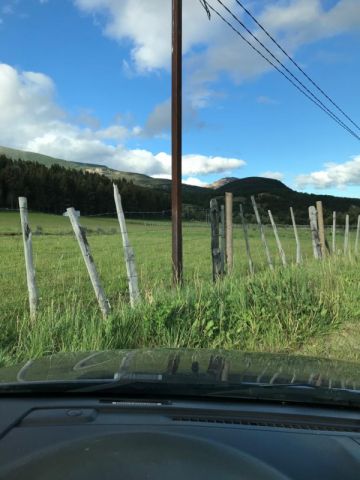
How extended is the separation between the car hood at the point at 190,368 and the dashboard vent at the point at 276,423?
382mm

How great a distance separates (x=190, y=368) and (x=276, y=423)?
76 centimetres

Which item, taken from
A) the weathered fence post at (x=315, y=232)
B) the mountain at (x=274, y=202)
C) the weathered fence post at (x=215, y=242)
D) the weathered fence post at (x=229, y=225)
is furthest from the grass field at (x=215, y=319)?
the mountain at (x=274, y=202)

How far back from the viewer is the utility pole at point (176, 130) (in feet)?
31.7

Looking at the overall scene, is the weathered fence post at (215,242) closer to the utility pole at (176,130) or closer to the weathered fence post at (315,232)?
the utility pole at (176,130)

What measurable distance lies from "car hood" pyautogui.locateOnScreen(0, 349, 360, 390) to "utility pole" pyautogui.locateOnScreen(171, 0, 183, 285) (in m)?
6.32

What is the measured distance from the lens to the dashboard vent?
6.68 feet

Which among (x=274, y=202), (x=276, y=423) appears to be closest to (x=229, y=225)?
(x=276, y=423)

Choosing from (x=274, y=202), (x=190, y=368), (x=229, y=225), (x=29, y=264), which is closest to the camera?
(x=190, y=368)

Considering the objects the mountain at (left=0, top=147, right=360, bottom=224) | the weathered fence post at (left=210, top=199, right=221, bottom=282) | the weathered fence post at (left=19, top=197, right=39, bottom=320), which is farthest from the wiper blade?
the mountain at (left=0, top=147, right=360, bottom=224)

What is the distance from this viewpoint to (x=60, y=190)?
237 ft

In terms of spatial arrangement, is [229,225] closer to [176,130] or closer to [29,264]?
[176,130]

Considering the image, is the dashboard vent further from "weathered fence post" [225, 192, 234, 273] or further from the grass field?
"weathered fence post" [225, 192, 234, 273]

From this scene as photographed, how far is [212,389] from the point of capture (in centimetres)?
238

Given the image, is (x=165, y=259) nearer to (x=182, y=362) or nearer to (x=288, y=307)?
(x=288, y=307)
